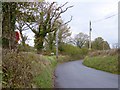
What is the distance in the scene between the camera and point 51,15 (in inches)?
1342

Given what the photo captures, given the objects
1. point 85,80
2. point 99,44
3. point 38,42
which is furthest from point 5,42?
point 99,44

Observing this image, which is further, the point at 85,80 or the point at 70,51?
the point at 70,51

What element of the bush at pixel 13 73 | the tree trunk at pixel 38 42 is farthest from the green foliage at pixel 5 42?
the tree trunk at pixel 38 42

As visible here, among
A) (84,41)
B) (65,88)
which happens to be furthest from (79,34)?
(65,88)

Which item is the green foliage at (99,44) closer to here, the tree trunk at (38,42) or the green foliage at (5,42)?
the tree trunk at (38,42)

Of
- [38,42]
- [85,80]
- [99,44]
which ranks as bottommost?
[85,80]

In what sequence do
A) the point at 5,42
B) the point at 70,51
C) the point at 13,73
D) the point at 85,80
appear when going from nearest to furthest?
the point at 13,73 < the point at 5,42 < the point at 85,80 < the point at 70,51

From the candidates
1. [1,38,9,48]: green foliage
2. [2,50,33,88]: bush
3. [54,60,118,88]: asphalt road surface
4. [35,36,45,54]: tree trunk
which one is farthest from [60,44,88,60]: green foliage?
[2,50,33,88]: bush

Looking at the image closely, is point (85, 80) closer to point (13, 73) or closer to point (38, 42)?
point (13, 73)

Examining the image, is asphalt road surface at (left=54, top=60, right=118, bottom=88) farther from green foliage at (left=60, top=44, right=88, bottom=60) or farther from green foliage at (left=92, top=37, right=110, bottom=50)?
green foliage at (left=92, top=37, right=110, bottom=50)

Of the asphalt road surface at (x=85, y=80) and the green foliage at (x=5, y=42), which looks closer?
the green foliage at (x=5, y=42)

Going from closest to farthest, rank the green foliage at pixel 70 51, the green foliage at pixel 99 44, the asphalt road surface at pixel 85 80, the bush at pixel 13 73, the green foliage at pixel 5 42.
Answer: the bush at pixel 13 73 < the green foliage at pixel 5 42 < the asphalt road surface at pixel 85 80 < the green foliage at pixel 70 51 < the green foliage at pixel 99 44

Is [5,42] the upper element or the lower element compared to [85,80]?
upper

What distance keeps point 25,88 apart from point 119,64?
1876 centimetres
